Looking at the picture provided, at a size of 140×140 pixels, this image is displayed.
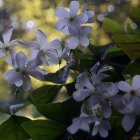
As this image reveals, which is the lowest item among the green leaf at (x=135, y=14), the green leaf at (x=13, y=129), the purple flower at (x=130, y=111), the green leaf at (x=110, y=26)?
the green leaf at (x=13, y=129)

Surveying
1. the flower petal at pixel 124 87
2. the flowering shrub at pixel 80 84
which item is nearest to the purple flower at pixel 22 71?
the flowering shrub at pixel 80 84

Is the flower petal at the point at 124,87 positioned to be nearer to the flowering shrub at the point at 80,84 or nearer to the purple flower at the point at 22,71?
the flowering shrub at the point at 80,84

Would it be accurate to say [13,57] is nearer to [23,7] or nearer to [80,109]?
[80,109]

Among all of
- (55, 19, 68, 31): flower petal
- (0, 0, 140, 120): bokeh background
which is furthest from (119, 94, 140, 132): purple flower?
(0, 0, 140, 120): bokeh background

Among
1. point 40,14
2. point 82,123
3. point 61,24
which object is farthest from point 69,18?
point 40,14

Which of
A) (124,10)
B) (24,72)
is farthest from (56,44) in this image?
(124,10)

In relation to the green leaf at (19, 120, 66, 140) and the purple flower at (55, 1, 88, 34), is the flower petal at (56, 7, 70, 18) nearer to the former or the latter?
the purple flower at (55, 1, 88, 34)
